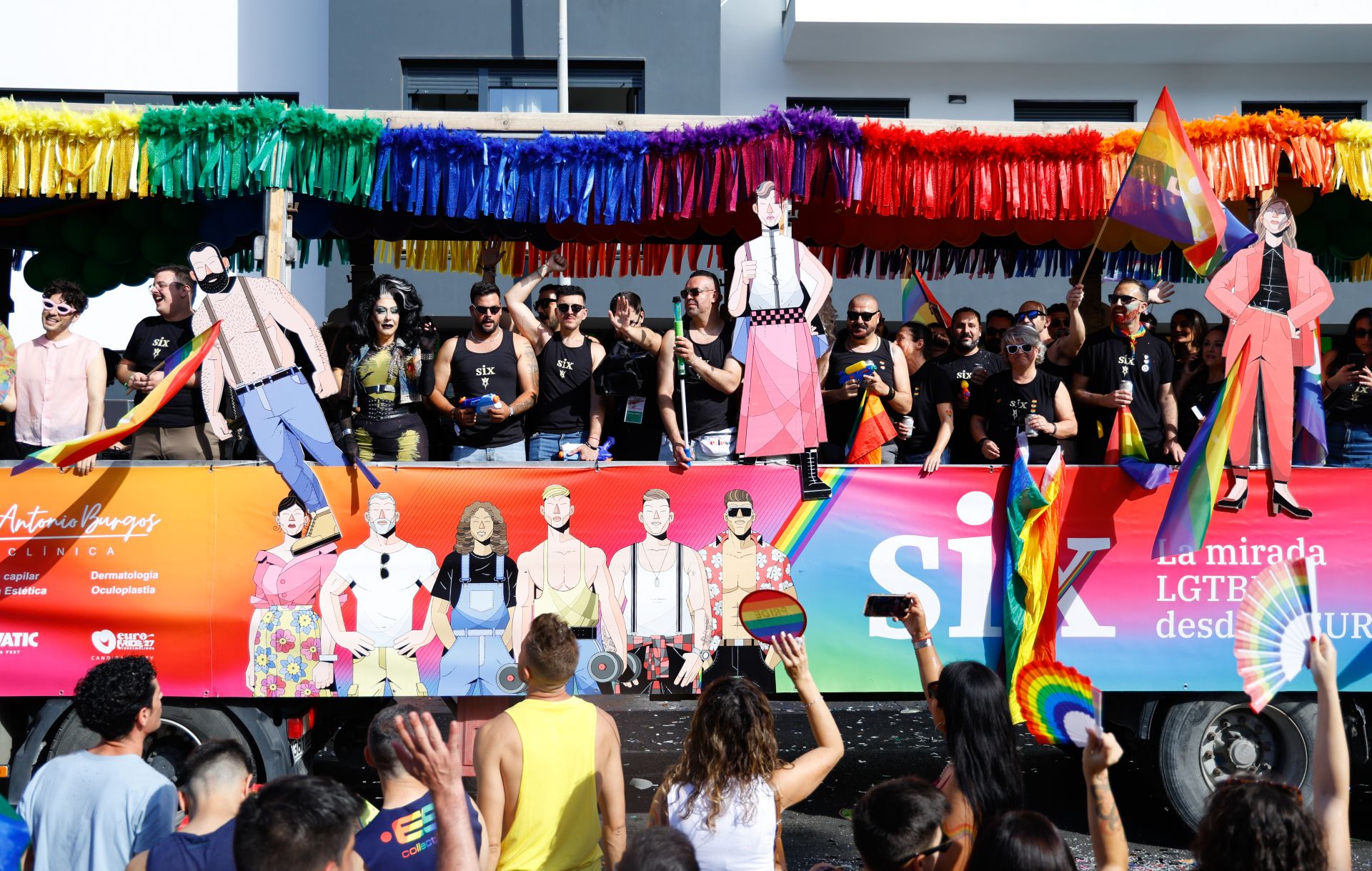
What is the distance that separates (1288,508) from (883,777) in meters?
2.97

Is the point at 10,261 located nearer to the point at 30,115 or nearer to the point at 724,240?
the point at 30,115

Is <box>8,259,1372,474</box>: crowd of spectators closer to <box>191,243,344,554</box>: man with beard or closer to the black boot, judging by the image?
<box>191,243,344,554</box>: man with beard

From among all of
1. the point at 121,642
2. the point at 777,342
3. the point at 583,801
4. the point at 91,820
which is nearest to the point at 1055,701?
the point at 777,342

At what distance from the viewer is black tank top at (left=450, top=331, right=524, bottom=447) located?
6.96 metres

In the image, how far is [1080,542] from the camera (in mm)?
6477

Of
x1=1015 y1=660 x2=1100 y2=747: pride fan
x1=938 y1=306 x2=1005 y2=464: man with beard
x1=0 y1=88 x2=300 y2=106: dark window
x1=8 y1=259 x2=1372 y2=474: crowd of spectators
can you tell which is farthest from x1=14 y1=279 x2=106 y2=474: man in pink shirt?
x1=0 y1=88 x2=300 y2=106: dark window

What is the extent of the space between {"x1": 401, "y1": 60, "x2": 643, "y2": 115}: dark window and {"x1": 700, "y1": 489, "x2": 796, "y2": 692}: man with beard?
10.3 meters

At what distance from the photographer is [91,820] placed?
378 cm

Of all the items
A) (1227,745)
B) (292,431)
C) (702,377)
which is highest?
(702,377)

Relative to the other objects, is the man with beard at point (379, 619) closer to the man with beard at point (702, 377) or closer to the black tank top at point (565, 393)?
the black tank top at point (565, 393)

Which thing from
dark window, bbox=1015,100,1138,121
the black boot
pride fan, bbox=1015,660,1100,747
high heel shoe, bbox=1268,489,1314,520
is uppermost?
dark window, bbox=1015,100,1138,121

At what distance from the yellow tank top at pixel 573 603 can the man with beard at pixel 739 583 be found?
579 mm

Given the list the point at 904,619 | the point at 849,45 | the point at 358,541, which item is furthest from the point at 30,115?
the point at 849,45

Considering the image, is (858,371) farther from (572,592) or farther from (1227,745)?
(1227,745)
